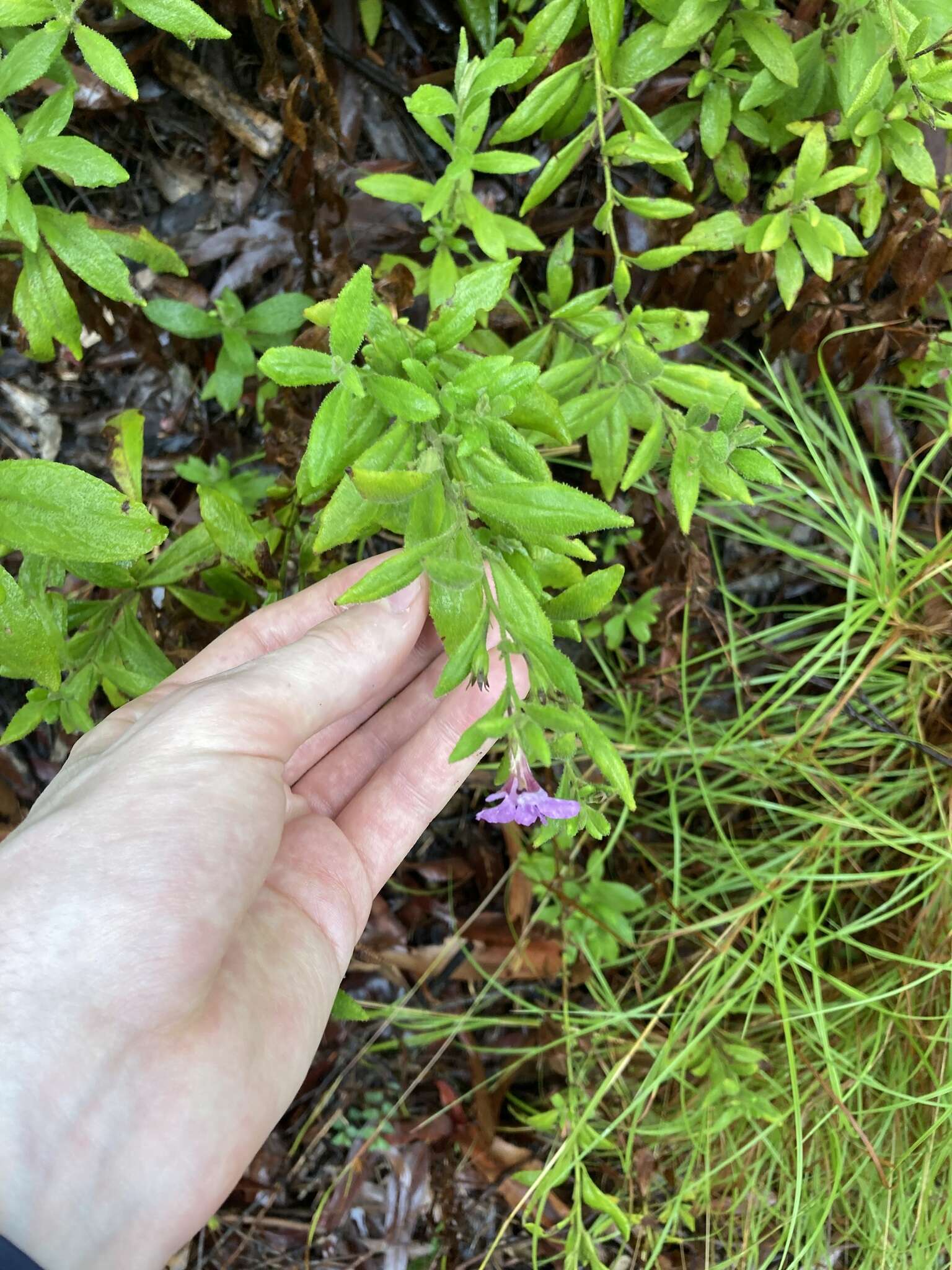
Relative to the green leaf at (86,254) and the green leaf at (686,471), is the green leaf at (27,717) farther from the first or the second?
the green leaf at (686,471)

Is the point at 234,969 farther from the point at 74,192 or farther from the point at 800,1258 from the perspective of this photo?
the point at 74,192

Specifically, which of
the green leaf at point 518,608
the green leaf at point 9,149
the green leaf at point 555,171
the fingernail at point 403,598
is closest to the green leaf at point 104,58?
the green leaf at point 9,149

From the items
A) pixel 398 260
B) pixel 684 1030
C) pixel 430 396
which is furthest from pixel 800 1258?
pixel 398 260

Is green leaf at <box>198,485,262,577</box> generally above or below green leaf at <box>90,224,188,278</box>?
below

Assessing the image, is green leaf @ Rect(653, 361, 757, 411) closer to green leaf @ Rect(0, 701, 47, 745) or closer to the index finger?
the index finger

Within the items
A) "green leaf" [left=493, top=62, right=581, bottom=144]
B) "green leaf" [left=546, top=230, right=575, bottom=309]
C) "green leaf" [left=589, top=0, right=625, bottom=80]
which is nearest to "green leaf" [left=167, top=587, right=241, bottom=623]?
"green leaf" [left=546, top=230, right=575, bottom=309]

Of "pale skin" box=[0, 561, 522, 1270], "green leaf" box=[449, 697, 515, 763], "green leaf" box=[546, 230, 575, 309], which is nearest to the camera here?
"green leaf" box=[449, 697, 515, 763]

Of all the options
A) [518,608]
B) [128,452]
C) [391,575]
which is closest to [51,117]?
[128,452]
